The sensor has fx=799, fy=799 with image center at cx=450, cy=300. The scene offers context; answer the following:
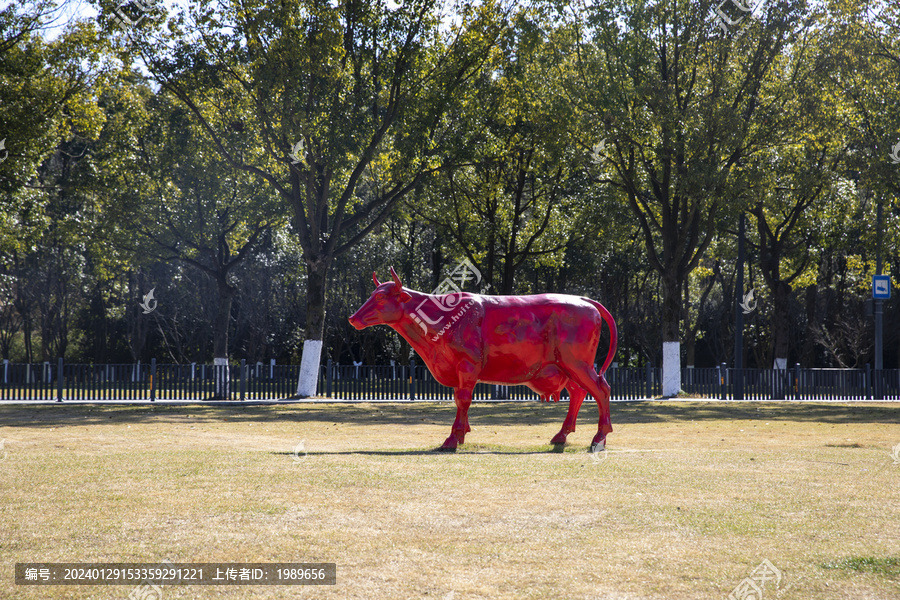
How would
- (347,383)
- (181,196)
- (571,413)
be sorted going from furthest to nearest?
(181,196)
(347,383)
(571,413)

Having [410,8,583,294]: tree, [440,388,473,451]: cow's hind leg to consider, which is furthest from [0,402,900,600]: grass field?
[410,8,583,294]: tree

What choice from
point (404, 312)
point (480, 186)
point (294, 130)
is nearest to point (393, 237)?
point (480, 186)

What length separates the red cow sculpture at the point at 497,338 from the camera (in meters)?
12.5

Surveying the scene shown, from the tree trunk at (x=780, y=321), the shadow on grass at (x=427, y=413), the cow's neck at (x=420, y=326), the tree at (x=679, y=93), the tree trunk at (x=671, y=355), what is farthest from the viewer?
the tree trunk at (x=780, y=321)

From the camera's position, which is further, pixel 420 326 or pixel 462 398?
pixel 420 326

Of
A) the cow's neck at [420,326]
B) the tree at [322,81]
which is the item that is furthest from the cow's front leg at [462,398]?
the tree at [322,81]

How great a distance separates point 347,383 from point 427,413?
6.52 m

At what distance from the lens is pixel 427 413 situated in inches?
889

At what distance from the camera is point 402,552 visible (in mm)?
5844

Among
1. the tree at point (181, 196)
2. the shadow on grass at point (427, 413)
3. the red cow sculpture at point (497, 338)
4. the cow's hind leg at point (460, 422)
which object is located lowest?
the shadow on grass at point (427, 413)

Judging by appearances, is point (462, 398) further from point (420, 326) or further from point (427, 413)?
point (427, 413)

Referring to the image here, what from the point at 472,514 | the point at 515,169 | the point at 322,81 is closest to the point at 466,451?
the point at 472,514

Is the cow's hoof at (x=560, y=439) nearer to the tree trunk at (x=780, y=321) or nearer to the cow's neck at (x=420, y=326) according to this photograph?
the cow's neck at (x=420, y=326)

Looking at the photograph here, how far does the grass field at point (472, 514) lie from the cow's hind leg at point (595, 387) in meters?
0.38
